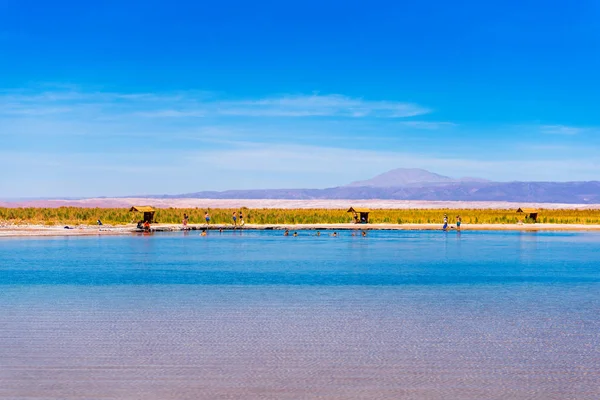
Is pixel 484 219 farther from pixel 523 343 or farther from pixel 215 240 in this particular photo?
pixel 523 343

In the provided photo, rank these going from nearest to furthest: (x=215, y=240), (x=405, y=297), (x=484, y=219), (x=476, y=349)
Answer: (x=476, y=349) → (x=405, y=297) → (x=215, y=240) → (x=484, y=219)

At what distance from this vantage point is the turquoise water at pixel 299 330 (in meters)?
9.21

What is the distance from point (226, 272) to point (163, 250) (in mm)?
10397

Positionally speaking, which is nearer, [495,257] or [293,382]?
[293,382]

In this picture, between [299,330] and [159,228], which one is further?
[159,228]

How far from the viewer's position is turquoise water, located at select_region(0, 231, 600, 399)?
921 cm

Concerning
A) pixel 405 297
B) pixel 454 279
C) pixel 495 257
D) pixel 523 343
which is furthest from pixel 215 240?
pixel 523 343

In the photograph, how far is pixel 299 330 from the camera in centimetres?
1269

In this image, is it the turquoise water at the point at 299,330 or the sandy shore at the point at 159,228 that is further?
the sandy shore at the point at 159,228

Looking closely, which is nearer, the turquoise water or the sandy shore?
the turquoise water

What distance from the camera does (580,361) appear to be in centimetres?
1040

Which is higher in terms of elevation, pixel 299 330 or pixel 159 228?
pixel 159 228

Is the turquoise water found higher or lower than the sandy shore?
lower

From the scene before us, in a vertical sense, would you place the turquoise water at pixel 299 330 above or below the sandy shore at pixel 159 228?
below
